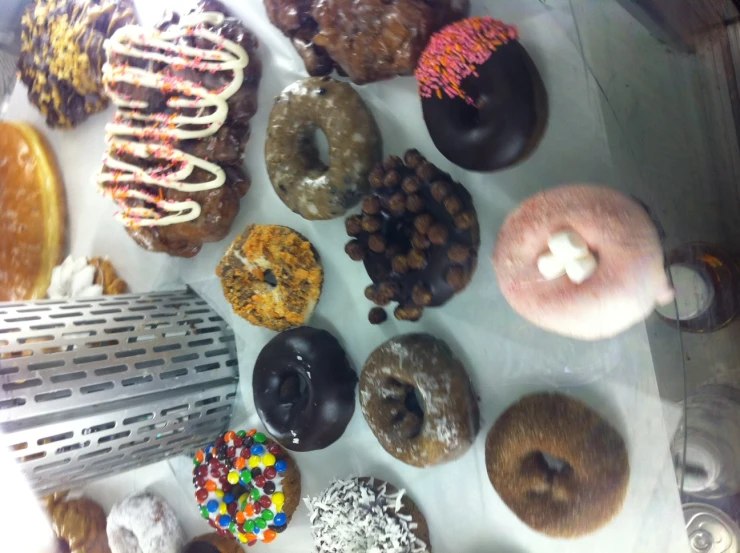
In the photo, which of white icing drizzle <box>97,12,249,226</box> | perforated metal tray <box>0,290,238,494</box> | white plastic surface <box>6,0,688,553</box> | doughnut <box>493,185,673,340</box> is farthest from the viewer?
white icing drizzle <box>97,12,249,226</box>

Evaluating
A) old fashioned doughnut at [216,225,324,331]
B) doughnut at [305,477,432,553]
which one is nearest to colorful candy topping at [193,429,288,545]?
doughnut at [305,477,432,553]

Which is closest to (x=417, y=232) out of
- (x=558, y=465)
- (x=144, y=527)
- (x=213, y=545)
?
(x=558, y=465)

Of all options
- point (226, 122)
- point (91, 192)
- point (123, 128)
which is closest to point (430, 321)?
point (226, 122)

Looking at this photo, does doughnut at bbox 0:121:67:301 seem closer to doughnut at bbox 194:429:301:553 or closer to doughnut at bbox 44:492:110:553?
doughnut at bbox 44:492:110:553

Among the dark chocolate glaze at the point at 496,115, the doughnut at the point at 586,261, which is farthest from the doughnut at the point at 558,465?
the dark chocolate glaze at the point at 496,115

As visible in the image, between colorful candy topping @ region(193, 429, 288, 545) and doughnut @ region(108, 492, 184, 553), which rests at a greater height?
colorful candy topping @ region(193, 429, 288, 545)

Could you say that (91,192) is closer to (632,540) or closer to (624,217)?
(624,217)

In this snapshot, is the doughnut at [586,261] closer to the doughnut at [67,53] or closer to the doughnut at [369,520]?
the doughnut at [369,520]

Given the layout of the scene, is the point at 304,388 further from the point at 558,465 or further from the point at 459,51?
the point at 459,51
